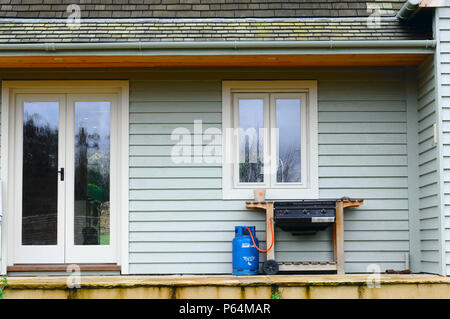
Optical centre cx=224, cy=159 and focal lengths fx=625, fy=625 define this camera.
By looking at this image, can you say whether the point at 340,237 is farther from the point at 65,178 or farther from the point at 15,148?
the point at 15,148

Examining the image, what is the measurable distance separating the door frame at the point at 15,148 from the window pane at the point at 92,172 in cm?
15

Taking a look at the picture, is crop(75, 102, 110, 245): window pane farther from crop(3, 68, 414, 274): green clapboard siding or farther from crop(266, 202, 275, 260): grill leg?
crop(266, 202, 275, 260): grill leg

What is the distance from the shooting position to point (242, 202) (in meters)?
6.79

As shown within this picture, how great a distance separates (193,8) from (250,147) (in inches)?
65.9

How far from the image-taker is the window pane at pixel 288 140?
691 cm

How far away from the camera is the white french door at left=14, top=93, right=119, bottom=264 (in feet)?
22.3

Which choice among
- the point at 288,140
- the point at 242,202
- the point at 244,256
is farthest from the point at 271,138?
the point at 244,256

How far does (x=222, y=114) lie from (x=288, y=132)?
76cm

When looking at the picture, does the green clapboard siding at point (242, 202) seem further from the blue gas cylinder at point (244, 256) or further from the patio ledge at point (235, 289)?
the patio ledge at point (235, 289)

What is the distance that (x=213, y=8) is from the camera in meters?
6.97

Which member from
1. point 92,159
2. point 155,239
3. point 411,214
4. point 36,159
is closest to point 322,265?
point 411,214

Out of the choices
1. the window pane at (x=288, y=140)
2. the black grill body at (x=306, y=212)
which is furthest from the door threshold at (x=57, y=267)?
the window pane at (x=288, y=140)

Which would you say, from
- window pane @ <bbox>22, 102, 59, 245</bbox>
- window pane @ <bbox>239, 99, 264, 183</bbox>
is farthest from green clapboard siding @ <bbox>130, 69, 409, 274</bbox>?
window pane @ <bbox>22, 102, 59, 245</bbox>

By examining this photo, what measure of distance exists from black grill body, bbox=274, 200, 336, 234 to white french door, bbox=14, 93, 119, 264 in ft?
5.98
